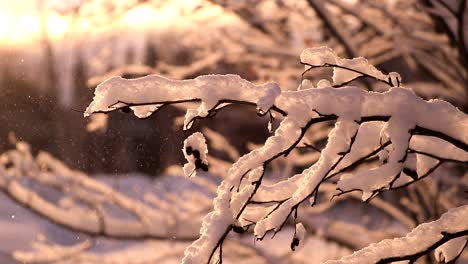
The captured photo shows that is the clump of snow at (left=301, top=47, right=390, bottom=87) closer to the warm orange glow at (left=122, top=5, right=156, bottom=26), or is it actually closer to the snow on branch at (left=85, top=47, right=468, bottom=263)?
the snow on branch at (left=85, top=47, right=468, bottom=263)

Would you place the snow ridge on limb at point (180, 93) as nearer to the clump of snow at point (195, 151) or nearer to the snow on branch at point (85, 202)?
the clump of snow at point (195, 151)

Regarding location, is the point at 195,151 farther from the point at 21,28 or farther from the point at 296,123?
the point at 21,28

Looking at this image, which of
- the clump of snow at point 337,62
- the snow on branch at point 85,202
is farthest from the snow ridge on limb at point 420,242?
the snow on branch at point 85,202

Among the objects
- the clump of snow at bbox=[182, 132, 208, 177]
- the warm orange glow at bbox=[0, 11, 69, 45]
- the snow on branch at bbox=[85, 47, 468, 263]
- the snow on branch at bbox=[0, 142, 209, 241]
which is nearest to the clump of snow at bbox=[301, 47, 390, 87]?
the snow on branch at bbox=[85, 47, 468, 263]

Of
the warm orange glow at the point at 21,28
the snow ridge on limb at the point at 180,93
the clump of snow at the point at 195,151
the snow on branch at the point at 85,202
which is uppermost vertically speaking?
the snow ridge on limb at the point at 180,93

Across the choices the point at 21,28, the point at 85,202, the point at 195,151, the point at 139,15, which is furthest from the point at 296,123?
the point at 21,28

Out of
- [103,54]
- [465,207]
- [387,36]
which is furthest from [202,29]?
[465,207]

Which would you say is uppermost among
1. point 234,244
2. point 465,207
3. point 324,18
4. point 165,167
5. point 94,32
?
point 465,207

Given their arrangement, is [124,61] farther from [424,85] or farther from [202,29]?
[424,85]
